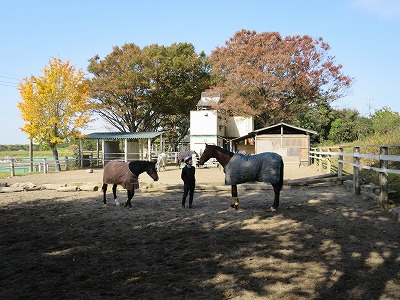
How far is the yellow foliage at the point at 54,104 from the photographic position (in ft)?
86.6

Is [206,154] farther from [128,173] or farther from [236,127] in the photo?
[236,127]

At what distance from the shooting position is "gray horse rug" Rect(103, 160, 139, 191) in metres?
8.85

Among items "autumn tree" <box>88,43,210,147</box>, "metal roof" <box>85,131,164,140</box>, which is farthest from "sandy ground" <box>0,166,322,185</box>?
"autumn tree" <box>88,43,210,147</box>

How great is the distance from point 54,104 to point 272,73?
57.5ft

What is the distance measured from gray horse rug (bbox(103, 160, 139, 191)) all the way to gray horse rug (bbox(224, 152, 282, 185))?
8.08 feet

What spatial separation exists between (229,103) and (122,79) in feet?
38.1

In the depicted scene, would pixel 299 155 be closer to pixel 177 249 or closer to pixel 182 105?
pixel 182 105

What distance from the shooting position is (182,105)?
122ft

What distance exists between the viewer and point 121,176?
9.05 metres

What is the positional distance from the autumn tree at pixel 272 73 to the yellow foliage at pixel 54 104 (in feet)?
39.7

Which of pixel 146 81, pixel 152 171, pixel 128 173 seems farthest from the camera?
pixel 146 81

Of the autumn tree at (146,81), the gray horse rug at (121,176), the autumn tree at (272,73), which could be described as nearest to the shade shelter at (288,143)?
the autumn tree at (272,73)

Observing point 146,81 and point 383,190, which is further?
point 146,81

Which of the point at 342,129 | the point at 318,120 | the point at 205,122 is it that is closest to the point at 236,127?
the point at 205,122
